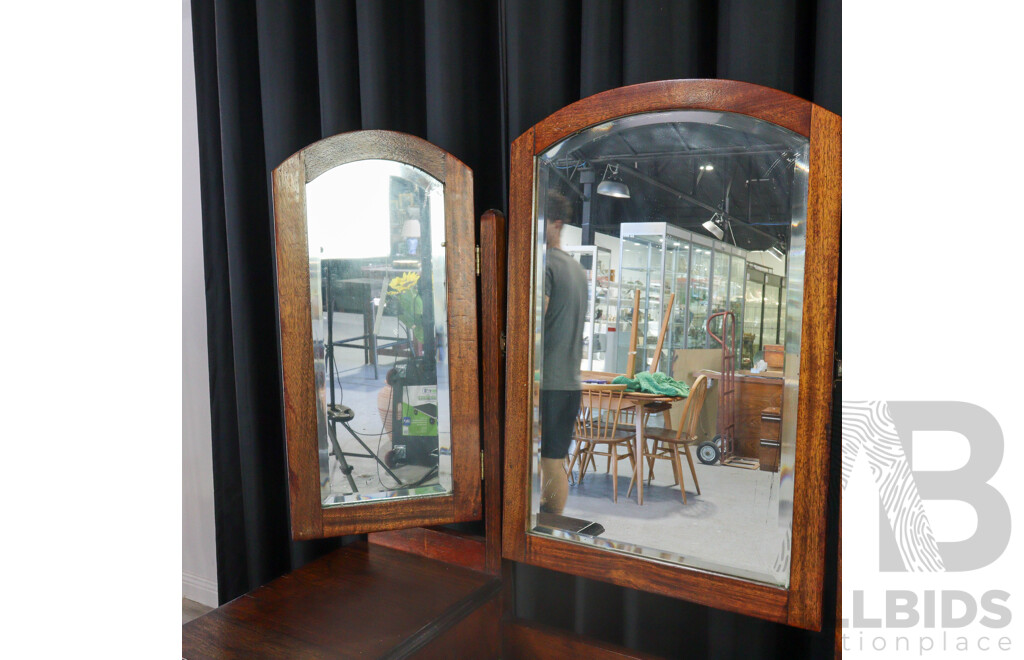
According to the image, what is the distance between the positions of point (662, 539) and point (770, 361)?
1.07 feet

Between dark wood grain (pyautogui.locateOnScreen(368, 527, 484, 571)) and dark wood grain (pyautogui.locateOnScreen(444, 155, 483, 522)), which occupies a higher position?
dark wood grain (pyautogui.locateOnScreen(444, 155, 483, 522))

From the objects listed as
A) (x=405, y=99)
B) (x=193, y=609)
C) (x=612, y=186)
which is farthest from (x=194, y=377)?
(x=612, y=186)

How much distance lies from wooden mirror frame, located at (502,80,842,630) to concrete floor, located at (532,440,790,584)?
0.02 meters

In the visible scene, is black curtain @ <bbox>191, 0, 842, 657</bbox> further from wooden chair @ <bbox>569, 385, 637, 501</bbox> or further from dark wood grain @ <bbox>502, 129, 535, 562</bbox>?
wooden chair @ <bbox>569, 385, 637, 501</bbox>

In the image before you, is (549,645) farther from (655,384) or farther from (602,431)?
(655,384)

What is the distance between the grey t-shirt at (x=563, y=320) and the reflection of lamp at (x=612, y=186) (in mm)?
123

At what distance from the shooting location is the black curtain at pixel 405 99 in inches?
45.0

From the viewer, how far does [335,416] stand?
1.20 meters

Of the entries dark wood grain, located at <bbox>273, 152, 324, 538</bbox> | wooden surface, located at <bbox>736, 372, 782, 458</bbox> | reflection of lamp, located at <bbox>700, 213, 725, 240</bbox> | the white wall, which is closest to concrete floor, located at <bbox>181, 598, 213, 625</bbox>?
the white wall

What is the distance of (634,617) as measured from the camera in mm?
1248

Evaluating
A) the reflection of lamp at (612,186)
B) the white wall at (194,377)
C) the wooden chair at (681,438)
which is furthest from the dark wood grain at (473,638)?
the white wall at (194,377)

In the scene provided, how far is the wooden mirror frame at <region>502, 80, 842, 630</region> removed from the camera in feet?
2.78

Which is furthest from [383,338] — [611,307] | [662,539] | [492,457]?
[662,539]

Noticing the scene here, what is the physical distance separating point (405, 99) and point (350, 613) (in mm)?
1121
